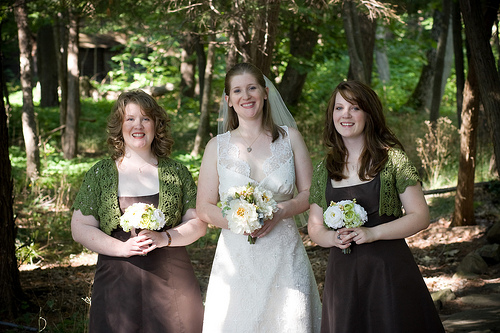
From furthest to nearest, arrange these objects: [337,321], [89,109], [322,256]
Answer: [89,109] → [322,256] → [337,321]

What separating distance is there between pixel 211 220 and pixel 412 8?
39.3 ft

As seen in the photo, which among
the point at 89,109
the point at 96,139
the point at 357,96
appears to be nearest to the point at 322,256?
the point at 357,96

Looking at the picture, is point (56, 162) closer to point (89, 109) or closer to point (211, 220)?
point (89, 109)

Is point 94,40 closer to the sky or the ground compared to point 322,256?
closer to the sky

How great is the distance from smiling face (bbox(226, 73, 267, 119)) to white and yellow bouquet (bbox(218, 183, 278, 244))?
22.5 inches

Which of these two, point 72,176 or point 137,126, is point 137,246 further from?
point 72,176

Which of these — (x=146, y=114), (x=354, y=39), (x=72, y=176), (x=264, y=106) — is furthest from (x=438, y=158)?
(x=146, y=114)

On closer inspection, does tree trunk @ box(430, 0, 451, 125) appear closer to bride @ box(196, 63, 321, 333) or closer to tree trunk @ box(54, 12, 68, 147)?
tree trunk @ box(54, 12, 68, 147)

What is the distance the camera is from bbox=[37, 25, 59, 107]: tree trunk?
2088 centimetres

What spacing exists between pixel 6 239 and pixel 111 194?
2.14m

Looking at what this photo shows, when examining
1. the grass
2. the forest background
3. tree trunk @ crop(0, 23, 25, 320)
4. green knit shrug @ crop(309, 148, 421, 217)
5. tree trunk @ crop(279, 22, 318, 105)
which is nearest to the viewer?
green knit shrug @ crop(309, 148, 421, 217)

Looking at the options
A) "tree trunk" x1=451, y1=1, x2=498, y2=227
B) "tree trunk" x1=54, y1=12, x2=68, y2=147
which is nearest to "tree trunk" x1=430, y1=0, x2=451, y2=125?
"tree trunk" x1=451, y1=1, x2=498, y2=227

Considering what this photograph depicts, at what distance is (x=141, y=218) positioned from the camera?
3262 mm

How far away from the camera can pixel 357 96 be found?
130 inches
